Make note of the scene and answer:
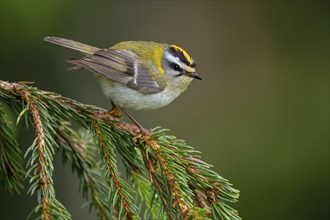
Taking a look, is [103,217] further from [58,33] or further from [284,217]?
[58,33]

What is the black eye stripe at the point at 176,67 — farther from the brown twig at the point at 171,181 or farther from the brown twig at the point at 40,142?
the brown twig at the point at 40,142

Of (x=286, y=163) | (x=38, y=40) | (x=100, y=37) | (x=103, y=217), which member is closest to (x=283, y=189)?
(x=286, y=163)

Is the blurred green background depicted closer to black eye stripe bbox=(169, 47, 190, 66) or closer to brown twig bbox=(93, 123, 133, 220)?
black eye stripe bbox=(169, 47, 190, 66)

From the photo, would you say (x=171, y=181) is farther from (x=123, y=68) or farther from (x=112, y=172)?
(x=123, y=68)

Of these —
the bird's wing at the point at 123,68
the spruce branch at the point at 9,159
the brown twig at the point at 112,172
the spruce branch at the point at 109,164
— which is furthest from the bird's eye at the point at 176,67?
the spruce branch at the point at 9,159

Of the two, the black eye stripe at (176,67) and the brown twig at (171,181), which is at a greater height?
the black eye stripe at (176,67)

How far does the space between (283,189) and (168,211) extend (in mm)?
1845

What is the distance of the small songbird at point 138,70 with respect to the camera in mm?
2771

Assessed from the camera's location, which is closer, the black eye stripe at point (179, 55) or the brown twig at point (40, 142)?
the brown twig at point (40, 142)

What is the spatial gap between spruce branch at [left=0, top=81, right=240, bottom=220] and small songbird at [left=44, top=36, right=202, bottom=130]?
57cm

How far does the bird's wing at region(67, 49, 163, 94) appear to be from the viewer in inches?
108

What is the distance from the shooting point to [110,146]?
1.91 metres

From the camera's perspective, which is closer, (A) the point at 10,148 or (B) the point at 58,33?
(A) the point at 10,148

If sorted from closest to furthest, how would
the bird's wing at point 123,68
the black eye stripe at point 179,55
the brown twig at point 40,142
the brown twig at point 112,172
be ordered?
the brown twig at point 40,142, the brown twig at point 112,172, the bird's wing at point 123,68, the black eye stripe at point 179,55
